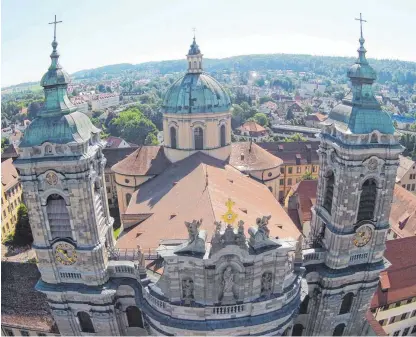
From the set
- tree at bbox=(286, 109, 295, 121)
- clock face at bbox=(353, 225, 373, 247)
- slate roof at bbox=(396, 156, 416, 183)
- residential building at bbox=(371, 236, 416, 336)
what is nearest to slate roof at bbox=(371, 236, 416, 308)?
residential building at bbox=(371, 236, 416, 336)

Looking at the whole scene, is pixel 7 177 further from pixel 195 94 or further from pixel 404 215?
pixel 404 215

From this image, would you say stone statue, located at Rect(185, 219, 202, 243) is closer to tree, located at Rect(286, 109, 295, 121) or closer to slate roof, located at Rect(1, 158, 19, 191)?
slate roof, located at Rect(1, 158, 19, 191)

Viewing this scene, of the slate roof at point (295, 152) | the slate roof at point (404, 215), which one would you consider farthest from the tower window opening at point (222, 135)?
the slate roof at point (295, 152)

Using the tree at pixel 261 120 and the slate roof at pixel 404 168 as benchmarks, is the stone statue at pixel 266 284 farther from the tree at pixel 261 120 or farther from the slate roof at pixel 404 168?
the tree at pixel 261 120

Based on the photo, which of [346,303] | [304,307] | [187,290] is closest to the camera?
[187,290]

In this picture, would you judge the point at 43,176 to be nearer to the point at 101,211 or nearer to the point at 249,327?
the point at 101,211

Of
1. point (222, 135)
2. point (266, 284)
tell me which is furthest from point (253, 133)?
point (266, 284)

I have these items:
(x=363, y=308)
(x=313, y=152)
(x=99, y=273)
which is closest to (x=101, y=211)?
(x=99, y=273)
